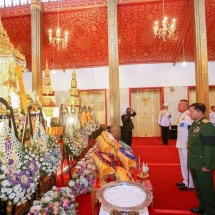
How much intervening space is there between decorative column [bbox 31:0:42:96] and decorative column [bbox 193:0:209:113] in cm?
580

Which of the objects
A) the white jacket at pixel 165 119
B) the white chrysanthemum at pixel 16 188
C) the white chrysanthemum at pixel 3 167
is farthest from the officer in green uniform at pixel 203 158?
the white jacket at pixel 165 119

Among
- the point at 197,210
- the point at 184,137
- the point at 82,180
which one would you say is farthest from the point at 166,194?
the point at 82,180

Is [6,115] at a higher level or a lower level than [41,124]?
higher

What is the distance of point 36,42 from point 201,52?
6111mm

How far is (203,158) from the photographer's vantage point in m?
2.65

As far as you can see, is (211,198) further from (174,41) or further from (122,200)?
(174,41)

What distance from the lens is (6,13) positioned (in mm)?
8211

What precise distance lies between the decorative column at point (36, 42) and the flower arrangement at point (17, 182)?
20.4 ft

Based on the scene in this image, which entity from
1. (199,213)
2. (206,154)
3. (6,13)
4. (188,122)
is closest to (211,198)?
(199,213)

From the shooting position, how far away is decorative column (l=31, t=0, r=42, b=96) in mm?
7570

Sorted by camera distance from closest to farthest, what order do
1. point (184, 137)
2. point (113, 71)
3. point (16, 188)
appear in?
point (16, 188) < point (184, 137) < point (113, 71)

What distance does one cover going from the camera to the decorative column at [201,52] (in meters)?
6.43

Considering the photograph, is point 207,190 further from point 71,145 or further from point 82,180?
point 71,145

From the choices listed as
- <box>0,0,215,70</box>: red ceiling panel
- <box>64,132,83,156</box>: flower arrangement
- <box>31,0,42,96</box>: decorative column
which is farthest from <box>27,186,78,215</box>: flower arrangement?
<box>0,0,215,70</box>: red ceiling panel
